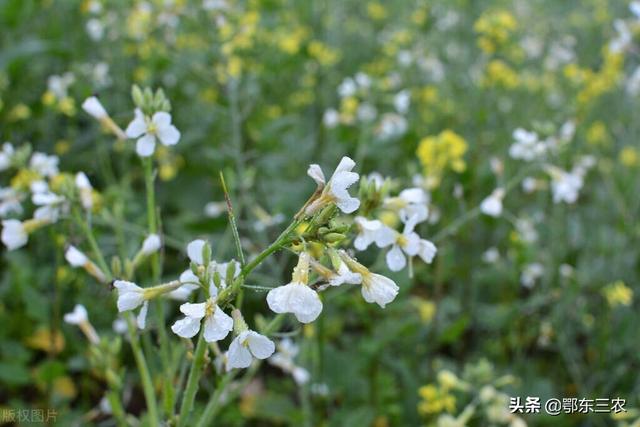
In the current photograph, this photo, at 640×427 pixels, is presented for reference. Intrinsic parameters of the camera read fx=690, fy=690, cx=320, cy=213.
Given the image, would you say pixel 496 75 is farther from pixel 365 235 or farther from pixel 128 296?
pixel 128 296

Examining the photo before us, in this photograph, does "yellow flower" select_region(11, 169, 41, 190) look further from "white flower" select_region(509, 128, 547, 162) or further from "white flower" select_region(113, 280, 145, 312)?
"white flower" select_region(509, 128, 547, 162)

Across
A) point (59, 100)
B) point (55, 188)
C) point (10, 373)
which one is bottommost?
point (10, 373)

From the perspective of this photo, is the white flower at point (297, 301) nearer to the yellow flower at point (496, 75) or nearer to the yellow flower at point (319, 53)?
the yellow flower at point (496, 75)

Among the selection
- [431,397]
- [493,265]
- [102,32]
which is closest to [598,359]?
[493,265]

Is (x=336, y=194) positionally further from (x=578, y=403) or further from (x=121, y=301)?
(x=578, y=403)

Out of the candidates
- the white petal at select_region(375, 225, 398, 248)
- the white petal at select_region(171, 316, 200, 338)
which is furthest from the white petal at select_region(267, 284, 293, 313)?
the white petal at select_region(375, 225, 398, 248)

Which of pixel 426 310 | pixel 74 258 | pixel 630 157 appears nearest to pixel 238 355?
pixel 74 258
